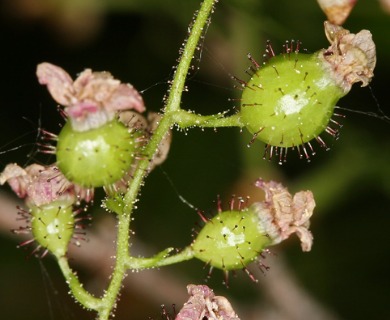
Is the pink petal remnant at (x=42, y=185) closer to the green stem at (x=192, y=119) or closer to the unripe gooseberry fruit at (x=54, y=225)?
the unripe gooseberry fruit at (x=54, y=225)

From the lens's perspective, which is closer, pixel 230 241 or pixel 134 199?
pixel 134 199

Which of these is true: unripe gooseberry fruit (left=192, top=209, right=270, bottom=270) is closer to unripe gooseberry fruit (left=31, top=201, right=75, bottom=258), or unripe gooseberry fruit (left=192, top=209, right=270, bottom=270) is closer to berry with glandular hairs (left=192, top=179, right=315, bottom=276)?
berry with glandular hairs (left=192, top=179, right=315, bottom=276)

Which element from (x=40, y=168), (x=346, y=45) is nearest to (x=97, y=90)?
(x=40, y=168)

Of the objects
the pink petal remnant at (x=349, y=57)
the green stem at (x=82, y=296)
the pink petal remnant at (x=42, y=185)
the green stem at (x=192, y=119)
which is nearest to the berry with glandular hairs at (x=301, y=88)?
the pink petal remnant at (x=349, y=57)

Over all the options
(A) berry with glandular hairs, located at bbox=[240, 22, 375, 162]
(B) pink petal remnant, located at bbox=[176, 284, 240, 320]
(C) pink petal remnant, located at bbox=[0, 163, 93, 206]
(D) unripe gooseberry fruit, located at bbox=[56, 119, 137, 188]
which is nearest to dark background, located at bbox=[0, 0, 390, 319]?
(C) pink petal remnant, located at bbox=[0, 163, 93, 206]

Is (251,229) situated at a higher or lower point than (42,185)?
lower

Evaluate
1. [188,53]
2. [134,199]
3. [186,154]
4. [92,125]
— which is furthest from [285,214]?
[186,154]

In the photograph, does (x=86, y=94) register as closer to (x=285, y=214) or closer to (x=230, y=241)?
(x=230, y=241)
